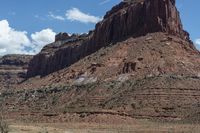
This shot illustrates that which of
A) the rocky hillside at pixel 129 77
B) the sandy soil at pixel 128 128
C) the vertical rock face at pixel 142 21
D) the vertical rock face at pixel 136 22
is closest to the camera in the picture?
the sandy soil at pixel 128 128

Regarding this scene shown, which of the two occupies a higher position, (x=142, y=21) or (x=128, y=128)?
(x=142, y=21)

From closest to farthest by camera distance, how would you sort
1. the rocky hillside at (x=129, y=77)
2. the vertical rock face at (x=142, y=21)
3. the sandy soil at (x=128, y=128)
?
the sandy soil at (x=128, y=128) < the rocky hillside at (x=129, y=77) < the vertical rock face at (x=142, y=21)

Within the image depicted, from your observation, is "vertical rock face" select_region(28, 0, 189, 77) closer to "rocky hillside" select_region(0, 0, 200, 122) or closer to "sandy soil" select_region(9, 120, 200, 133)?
"rocky hillside" select_region(0, 0, 200, 122)

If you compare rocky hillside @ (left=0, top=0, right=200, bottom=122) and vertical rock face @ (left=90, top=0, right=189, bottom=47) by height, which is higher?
vertical rock face @ (left=90, top=0, right=189, bottom=47)

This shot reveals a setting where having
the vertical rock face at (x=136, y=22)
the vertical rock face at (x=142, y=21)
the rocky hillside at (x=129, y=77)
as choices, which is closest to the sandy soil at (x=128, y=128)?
the rocky hillside at (x=129, y=77)

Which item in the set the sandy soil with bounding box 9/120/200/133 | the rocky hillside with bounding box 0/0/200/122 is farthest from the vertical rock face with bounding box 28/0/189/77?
the sandy soil with bounding box 9/120/200/133

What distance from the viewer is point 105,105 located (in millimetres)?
115562

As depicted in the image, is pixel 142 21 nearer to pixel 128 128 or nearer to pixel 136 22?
pixel 136 22

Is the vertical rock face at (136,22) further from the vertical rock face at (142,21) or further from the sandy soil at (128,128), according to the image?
the sandy soil at (128,128)

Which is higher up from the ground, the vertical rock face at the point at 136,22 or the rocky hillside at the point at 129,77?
the vertical rock face at the point at 136,22

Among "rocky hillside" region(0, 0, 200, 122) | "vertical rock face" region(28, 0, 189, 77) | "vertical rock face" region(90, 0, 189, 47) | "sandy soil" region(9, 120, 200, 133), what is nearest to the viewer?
"sandy soil" region(9, 120, 200, 133)

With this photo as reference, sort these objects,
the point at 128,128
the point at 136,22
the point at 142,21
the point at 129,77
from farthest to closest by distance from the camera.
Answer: the point at 136,22, the point at 142,21, the point at 129,77, the point at 128,128

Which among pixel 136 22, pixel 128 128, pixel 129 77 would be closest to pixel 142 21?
pixel 136 22

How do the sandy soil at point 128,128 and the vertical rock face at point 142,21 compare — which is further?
the vertical rock face at point 142,21
